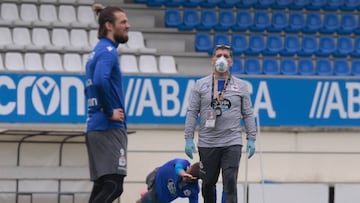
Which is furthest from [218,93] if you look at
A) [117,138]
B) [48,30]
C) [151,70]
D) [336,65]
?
[336,65]

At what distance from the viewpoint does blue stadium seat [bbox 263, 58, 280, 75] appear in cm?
1328

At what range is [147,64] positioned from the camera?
12.1 metres

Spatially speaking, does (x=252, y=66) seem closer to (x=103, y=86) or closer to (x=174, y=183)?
(x=174, y=183)

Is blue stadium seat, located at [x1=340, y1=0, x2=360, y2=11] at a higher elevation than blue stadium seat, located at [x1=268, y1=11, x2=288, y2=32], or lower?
higher

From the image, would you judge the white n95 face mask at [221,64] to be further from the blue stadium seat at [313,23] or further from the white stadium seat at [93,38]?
the blue stadium seat at [313,23]

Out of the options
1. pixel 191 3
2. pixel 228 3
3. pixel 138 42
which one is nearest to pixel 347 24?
pixel 228 3

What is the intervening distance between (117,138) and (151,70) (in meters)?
6.00

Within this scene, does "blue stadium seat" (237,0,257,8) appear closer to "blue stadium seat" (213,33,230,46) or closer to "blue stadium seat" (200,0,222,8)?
"blue stadium seat" (200,0,222,8)

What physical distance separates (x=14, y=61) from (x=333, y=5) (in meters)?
5.58

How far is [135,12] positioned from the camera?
13.8 metres

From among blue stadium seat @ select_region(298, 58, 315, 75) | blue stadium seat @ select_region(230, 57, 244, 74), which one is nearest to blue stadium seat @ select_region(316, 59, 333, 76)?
blue stadium seat @ select_region(298, 58, 315, 75)

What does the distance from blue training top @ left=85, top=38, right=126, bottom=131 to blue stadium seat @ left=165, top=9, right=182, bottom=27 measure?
780 cm

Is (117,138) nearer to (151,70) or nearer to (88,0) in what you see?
(151,70)

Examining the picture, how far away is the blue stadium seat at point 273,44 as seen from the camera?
44.9 feet
